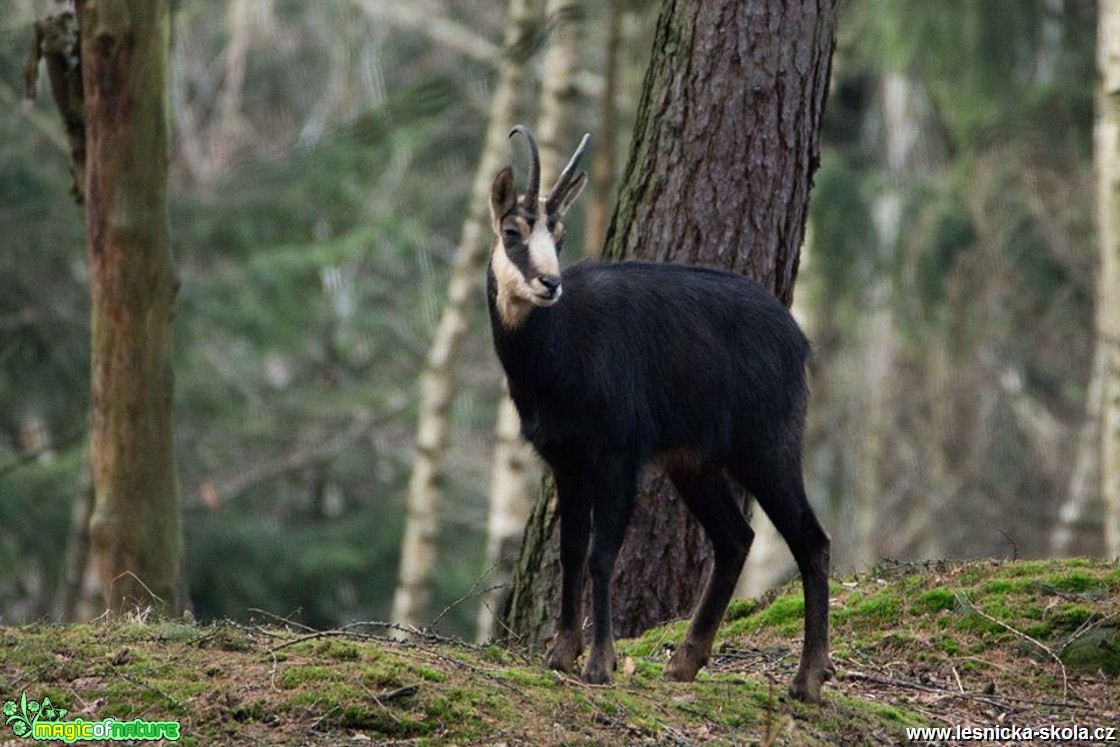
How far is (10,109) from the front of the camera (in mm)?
18141

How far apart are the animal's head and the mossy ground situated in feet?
4.50

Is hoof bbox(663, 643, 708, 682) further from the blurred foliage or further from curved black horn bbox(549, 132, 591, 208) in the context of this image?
the blurred foliage

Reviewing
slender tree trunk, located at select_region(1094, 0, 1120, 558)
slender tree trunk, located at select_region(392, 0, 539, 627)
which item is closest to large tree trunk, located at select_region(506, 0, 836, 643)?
slender tree trunk, located at select_region(1094, 0, 1120, 558)

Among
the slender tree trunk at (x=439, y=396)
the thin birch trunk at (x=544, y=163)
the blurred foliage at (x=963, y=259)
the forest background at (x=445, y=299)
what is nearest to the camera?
the thin birch trunk at (x=544, y=163)

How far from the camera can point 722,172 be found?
27.8 feet

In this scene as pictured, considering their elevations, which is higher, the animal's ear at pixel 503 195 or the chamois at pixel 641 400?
the animal's ear at pixel 503 195

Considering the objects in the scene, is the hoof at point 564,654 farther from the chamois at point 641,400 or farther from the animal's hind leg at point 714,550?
the animal's hind leg at point 714,550

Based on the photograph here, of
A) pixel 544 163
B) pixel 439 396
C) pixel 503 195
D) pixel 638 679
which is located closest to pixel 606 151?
pixel 544 163

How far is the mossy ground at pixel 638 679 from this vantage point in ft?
17.8

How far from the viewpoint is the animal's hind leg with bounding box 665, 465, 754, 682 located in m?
6.52

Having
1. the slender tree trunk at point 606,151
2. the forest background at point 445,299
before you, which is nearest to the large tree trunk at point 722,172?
the forest background at point 445,299

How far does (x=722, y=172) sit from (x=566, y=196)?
198 centimetres

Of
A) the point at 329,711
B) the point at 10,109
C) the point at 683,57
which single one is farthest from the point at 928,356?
the point at 329,711

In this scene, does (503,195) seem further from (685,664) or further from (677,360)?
(685,664)
